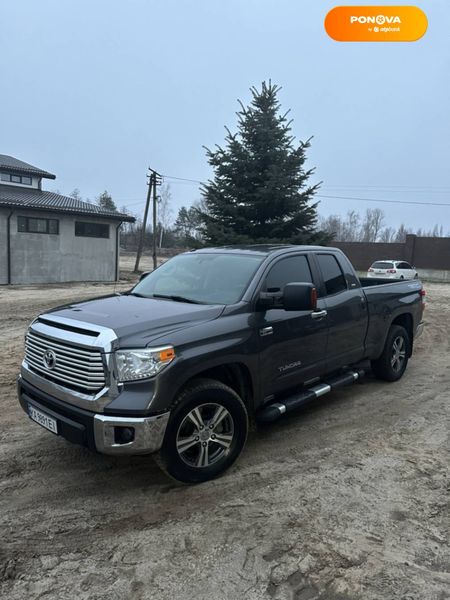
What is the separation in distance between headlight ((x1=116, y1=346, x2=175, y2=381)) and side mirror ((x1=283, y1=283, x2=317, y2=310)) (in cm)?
129

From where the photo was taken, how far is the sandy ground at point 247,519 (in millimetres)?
2514

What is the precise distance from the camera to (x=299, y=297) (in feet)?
12.4

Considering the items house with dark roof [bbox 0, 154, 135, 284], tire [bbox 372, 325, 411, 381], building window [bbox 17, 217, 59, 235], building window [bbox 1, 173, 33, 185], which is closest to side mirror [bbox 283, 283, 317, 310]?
tire [bbox 372, 325, 411, 381]

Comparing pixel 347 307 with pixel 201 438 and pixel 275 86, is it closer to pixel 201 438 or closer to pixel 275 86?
pixel 201 438

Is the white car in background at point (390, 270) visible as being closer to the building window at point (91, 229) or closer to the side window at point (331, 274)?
the building window at point (91, 229)

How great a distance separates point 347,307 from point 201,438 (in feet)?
8.16

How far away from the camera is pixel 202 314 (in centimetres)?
366

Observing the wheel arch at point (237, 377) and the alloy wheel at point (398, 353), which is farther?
the alloy wheel at point (398, 353)

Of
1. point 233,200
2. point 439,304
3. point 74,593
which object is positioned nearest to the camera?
point 74,593

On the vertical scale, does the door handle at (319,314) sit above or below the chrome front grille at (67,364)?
above

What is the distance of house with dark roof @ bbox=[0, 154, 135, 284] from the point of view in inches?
791

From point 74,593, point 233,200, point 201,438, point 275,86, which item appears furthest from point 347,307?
point 275,86

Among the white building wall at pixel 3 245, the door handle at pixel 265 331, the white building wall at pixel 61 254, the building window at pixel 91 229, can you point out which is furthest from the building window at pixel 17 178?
the door handle at pixel 265 331

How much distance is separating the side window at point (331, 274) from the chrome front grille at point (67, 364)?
111 inches
